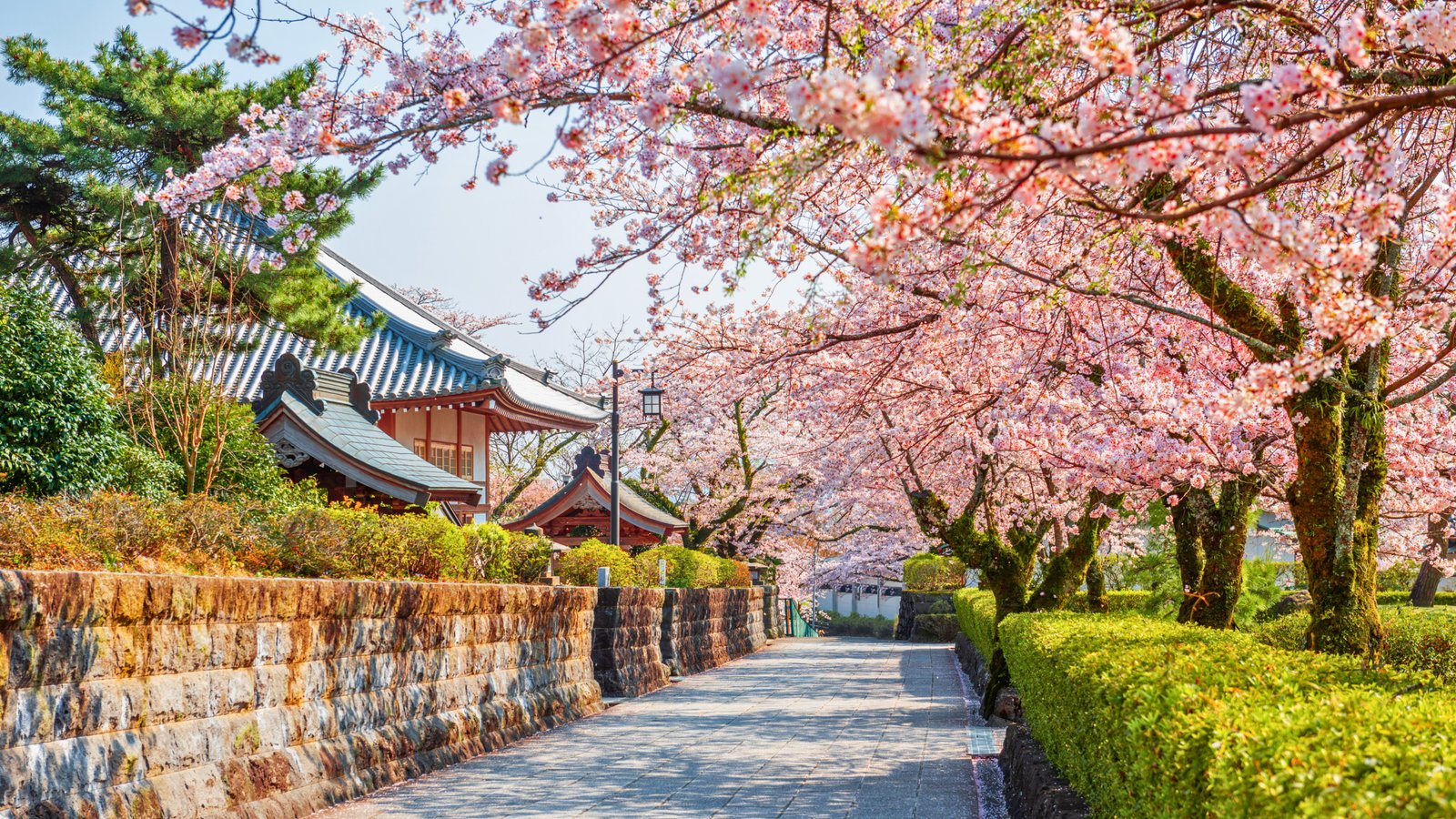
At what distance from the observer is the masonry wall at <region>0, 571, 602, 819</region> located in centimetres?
523

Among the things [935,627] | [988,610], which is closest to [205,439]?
[988,610]

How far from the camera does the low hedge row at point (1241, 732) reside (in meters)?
2.62

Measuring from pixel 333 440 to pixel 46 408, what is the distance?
18.8ft

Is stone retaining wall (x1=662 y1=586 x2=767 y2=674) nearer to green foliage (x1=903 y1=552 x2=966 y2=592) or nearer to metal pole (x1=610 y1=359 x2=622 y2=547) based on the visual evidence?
metal pole (x1=610 y1=359 x2=622 y2=547)

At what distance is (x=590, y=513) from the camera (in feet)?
85.9

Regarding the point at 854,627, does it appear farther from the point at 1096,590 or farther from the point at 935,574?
the point at 1096,590

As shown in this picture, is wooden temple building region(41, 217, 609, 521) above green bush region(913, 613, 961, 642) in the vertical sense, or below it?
above

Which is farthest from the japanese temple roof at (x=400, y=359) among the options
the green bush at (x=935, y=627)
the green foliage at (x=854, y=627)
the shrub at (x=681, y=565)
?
the green foliage at (x=854, y=627)

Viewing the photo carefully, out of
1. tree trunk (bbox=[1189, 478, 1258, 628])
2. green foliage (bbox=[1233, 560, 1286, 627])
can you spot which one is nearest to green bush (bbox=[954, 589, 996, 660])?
green foliage (bbox=[1233, 560, 1286, 627])

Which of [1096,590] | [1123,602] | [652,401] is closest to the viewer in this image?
[1096,590]

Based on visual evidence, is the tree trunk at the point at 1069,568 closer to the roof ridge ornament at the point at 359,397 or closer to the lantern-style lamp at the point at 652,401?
the lantern-style lamp at the point at 652,401

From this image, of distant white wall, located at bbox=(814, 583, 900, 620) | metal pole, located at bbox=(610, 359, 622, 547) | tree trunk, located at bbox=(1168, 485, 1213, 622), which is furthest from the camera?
distant white wall, located at bbox=(814, 583, 900, 620)

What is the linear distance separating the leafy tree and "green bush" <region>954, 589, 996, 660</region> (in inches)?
391

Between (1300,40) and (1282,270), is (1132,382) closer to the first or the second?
(1300,40)
